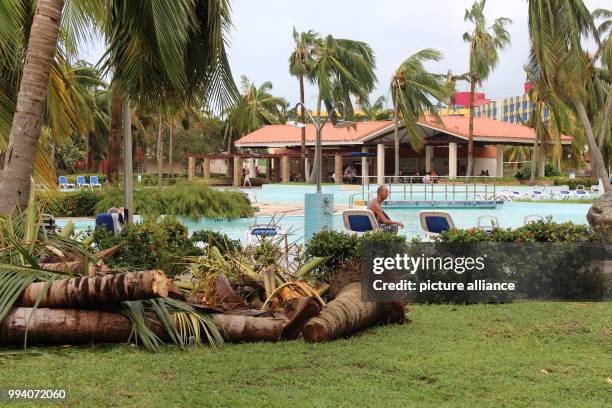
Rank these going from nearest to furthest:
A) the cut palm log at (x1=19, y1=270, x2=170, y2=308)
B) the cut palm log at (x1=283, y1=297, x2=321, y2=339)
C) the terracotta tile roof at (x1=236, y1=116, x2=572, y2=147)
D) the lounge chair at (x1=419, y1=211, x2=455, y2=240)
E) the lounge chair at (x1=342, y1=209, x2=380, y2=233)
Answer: the cut palm log at (x1=19, y1=270, x2=170, y2=308)
the cut palm log at (x1=283, y1=297, x2=321, y2=339)
the lounge chair at (x1=419, y1=211, x2=455, y2=240)
the lounge chair at (x1=342, y1=209, x2=380, y2=233)
the terracotta tile roof at (x1=236, y1=116, x2=572, y2=147)

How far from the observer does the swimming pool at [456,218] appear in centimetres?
1798

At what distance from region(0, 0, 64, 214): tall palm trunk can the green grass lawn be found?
2231 mm

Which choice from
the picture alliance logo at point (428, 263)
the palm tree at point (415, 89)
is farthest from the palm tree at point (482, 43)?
the picture alliance logo at point (428, 263)

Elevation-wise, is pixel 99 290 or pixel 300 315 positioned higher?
pixel 99 290

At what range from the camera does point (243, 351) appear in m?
5.03

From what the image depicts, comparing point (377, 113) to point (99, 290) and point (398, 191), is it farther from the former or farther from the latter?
point (99, 290)

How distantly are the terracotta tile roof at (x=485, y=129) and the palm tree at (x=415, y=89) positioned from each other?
2806mm

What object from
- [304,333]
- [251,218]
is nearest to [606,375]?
[304,333]

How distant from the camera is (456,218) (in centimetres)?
2155

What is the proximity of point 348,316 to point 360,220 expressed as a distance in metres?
5.38

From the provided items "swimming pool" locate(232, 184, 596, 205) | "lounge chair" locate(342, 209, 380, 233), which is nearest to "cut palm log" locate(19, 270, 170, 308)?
"lounge chair" locate(342, 209, 380, 233)

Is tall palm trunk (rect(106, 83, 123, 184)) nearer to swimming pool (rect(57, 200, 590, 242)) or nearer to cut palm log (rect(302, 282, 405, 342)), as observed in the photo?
swimming pool (rect(57, 200, 590, 242))

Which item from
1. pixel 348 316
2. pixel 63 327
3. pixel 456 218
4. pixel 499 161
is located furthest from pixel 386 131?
pixel 63 327

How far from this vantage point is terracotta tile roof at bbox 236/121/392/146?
41594mm
